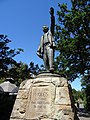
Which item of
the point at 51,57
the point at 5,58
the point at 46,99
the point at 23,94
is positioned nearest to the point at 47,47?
the point at 51,57

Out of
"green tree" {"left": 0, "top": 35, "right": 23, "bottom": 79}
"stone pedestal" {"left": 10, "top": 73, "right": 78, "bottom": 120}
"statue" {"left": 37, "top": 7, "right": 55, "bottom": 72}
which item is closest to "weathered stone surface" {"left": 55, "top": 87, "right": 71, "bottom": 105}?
"stone pedestal" {"left": 10, "top": 73, "right": 78, "bottom": 120}

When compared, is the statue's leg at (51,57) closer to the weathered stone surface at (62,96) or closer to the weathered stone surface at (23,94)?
the weathered stone surface at (62,96)

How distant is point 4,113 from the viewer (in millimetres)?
15961

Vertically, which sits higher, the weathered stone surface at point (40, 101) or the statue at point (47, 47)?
the statue at point (47, 47)

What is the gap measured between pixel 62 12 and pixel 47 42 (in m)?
15.3

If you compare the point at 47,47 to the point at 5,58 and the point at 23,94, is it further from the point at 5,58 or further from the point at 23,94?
the point at 5,58

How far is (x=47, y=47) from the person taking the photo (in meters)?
9.01

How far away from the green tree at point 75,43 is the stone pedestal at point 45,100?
13553mm

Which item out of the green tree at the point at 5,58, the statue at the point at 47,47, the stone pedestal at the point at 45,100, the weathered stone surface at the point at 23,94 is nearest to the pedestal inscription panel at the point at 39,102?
the stone pedestal at the point at 45,100

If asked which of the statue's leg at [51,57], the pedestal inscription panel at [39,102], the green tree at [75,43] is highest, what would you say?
the green tree at [75,43]

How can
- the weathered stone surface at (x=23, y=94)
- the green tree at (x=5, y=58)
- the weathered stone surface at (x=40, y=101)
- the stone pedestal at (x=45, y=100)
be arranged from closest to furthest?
the stone pedestal at (x=45, y=100), the weathered stone surface at (x=40, y=101), the weathered stone surface at (x=23, y=94), the green tree at (x=5, y=58)

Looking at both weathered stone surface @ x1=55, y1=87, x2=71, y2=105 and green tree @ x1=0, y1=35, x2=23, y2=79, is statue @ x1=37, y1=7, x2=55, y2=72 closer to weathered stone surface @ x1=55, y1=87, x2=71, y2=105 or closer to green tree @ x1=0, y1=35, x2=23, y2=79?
weathered stone surface @ x1=55, y1=87, x2=71, y2=105

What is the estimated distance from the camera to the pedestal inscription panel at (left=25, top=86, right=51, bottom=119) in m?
7.71

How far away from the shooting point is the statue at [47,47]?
28.8 feet
